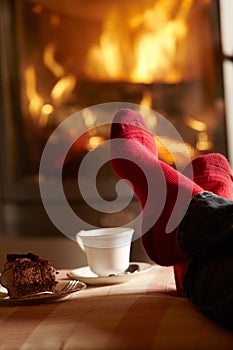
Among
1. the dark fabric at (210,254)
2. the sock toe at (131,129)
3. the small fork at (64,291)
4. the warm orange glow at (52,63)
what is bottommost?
the small fork at (64,291)

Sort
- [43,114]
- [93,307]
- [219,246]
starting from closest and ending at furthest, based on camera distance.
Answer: [219,246] < [93,307] < [43,114]

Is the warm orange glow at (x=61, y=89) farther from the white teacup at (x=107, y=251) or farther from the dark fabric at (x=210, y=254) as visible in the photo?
the dark fabric at (x=210, y=254)

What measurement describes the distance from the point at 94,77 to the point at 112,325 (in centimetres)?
152

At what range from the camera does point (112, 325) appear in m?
0.84

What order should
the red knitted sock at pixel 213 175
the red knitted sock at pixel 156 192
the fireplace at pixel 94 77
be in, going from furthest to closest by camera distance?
the fireplace at pixel 94 77
the red knitted sock at pixel 213 175
the red knitted sock at pixel 156 192

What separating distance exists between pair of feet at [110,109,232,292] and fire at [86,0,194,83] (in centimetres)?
103

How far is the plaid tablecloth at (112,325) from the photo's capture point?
30.1 inches

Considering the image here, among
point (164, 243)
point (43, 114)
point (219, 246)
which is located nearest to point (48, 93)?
point (43, 114)

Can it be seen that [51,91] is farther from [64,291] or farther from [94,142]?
[64,291]

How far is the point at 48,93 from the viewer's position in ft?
7.55

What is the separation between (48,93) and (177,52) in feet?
1.45

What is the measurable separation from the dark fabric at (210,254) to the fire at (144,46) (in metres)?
1.36

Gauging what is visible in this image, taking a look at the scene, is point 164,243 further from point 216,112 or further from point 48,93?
point 48,93

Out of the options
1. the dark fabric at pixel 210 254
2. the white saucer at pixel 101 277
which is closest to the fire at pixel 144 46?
the white saucer at pixel 101 277
